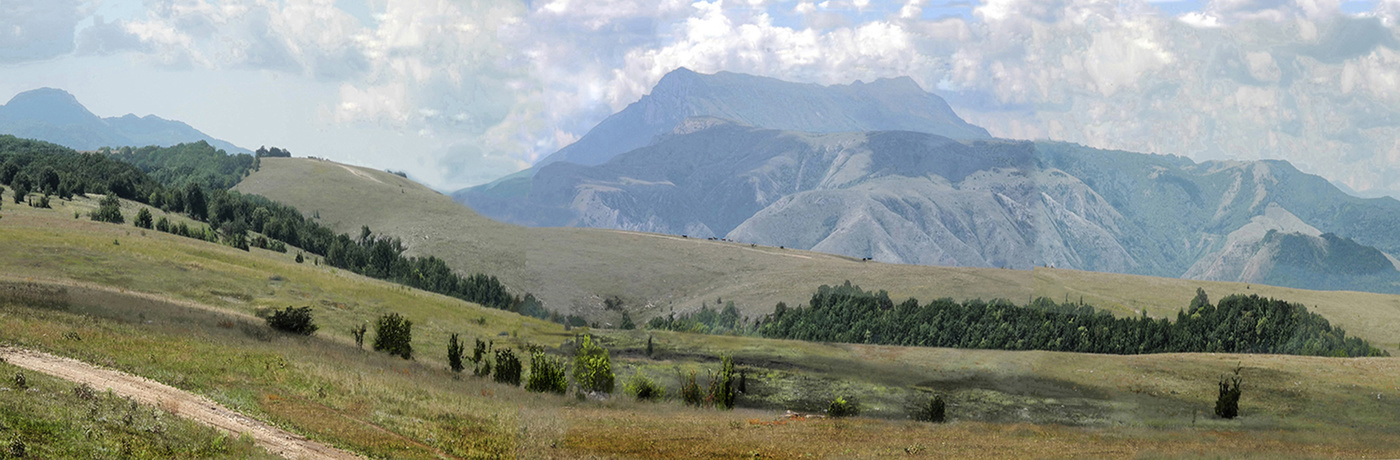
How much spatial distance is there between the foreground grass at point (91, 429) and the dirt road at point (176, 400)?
1082mm

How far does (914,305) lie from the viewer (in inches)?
3730

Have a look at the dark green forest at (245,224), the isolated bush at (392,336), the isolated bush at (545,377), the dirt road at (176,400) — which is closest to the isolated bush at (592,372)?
the isolated bush at (545,377)

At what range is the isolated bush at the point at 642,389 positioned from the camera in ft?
157

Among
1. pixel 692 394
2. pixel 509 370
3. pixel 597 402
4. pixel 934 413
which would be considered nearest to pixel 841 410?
pixel 934 413

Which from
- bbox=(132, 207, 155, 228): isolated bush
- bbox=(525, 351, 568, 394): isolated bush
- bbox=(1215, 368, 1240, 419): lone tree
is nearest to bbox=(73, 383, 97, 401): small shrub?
bbox=(525, 351, 568, 394): isolated bush

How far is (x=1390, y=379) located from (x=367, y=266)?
373 ft

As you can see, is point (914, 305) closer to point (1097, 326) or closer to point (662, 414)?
point (1097, 326)

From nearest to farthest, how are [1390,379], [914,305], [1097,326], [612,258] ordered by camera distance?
[1390,379], [1097,326], [914,305], [612,258]

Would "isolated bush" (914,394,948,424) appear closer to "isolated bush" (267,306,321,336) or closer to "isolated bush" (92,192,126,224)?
"isolated bush" (267,306,321,336)

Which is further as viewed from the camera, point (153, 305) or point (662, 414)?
point (153, 305)

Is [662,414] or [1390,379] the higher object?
[1390,379]

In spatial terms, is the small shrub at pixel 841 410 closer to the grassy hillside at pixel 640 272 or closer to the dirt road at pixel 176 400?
the dirt road at pixel 176 400

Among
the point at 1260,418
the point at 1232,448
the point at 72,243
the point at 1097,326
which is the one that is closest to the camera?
the point at 1232,448

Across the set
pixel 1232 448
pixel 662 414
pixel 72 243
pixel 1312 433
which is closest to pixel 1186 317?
pixel 1312 433
